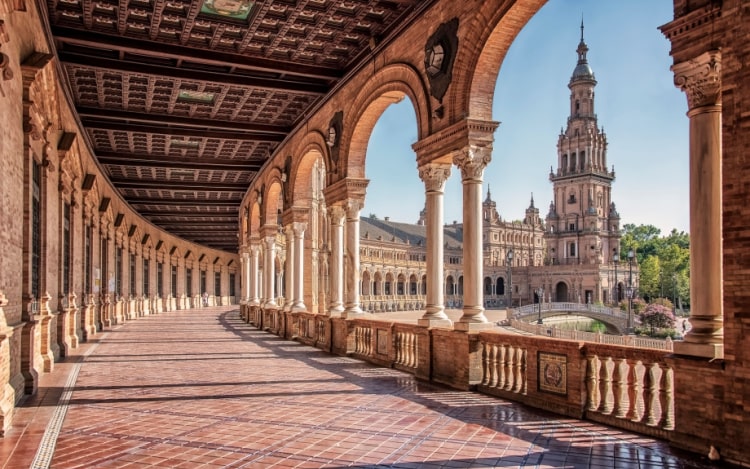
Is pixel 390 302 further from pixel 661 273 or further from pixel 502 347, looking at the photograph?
pixel 502 347

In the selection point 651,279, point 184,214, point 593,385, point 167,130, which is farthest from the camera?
point 651,279

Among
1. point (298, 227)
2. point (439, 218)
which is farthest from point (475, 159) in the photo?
point (298, 227)

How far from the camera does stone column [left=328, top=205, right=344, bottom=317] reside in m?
16.4

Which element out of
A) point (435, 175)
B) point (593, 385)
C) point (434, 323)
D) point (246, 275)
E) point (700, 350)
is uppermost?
point (435, 175)

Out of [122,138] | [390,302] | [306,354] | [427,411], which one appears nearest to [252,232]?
[122,138]

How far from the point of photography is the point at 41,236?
11.6 meters

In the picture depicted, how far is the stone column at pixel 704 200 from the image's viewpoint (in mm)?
6211

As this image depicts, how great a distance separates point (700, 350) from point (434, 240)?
20.1 ft

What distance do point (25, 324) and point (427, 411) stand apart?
644 centimetres

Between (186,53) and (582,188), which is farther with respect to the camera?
(582,188)

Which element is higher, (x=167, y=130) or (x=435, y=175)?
(x=167, y=130)

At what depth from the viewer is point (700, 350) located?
6.13 m

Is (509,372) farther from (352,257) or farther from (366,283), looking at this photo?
(366,283)

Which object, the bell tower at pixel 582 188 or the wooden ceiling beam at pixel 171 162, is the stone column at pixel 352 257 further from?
the bell tower at pixel 582 188
